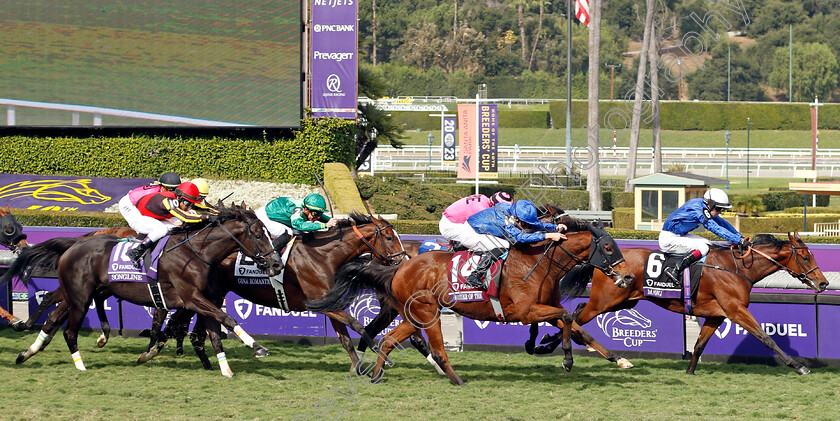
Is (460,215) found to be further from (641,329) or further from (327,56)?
(327,56)

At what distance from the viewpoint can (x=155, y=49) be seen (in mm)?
23312

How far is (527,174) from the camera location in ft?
116

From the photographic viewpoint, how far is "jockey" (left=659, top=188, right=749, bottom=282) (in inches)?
351

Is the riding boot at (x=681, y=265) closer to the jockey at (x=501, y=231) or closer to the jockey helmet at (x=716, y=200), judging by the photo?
the jockey helmet at (x=716, y=200)

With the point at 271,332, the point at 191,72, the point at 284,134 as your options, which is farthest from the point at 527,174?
the point at 271,332

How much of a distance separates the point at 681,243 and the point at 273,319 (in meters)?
4.81

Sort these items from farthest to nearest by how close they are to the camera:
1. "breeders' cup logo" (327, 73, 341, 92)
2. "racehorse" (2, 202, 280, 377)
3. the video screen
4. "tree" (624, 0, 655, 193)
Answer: "breeders' cup logo" (327, 73, 341, 92), the video screen, "tree" (624, 0, 655, 193), "racehorse" (2, 202, 280, 377)

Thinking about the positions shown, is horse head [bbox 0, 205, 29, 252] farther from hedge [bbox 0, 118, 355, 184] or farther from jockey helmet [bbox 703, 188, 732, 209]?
hedge [bbox 0, 118, 355, 184]

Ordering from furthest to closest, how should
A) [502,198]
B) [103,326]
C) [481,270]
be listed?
[103,326] → [502,198] → [481,270]

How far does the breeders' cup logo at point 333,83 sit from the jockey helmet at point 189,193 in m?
14.8

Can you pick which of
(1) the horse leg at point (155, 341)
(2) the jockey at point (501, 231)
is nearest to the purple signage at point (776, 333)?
(2) the jockey at point (501, 231)

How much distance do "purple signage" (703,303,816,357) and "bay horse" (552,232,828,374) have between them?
0.46 metres

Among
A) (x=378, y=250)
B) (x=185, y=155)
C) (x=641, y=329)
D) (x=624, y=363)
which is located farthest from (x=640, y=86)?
(x=185, y=155)

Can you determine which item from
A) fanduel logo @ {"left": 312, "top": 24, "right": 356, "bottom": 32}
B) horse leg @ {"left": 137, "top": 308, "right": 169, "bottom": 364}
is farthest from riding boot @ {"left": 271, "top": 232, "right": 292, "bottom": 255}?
fanduel logo @ {"left": 312, "top": 24, "right": 356, "bottom": 32}
